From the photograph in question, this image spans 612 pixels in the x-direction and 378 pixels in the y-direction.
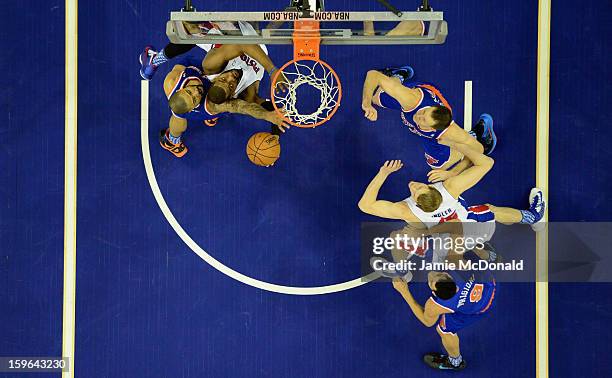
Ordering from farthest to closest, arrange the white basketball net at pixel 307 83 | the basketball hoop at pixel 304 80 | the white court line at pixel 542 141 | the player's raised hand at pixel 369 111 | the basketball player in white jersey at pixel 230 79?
the white court line at pixel 542 141
the player's raised hand at pixel 369 111
the basketball player in white jersey at pixel 230 79
the white basketball net at pixel 307 83
the basketball hoop at pixel 304 80

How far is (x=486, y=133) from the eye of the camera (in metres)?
6.18

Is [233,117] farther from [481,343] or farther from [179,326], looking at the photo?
[481,343]

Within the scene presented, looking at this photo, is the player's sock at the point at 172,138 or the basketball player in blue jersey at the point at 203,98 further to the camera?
the player's sock at the point at 172,138

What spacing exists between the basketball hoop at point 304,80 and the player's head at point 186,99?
0.72 m

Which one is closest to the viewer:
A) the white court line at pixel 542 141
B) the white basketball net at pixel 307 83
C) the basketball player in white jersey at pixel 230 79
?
the white basketball net at pixel 307 83

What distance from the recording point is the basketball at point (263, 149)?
19.9ft

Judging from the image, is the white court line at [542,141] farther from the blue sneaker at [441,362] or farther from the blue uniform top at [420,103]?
the blue uniform top at [420,103]

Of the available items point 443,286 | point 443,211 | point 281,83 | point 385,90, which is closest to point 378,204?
point 443,211

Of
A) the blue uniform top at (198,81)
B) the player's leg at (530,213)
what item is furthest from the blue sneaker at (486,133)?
the blue uniform top at (198,81)

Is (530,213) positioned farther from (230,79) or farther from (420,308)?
(230,79)

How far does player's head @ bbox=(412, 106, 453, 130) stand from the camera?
5.46 meters

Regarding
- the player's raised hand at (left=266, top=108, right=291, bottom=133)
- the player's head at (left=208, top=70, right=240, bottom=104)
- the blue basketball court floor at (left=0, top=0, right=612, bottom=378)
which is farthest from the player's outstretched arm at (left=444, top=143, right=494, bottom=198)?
the player's head at (left=208, top=70, right=240, bottom=104)

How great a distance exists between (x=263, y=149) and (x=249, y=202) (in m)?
0.68

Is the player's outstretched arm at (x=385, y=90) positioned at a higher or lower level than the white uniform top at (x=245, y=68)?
lower
